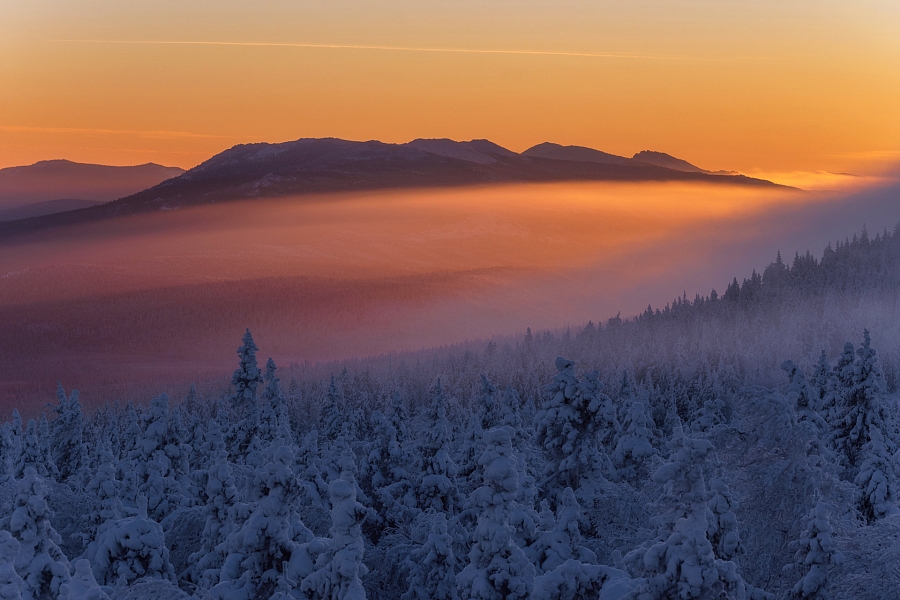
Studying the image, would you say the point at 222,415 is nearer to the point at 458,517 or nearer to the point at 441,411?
the point at 441,411

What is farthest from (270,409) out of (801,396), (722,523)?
(722,523)

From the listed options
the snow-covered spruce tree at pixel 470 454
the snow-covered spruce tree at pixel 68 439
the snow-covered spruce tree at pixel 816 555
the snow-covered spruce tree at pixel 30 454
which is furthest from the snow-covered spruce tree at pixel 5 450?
the snow-covered spruce tree at pixel 816 555

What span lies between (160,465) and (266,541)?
96.0ft

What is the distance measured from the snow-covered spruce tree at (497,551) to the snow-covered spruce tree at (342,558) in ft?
9.78

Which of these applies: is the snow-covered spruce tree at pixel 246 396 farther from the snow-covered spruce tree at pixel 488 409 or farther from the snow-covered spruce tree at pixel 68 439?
the snow-covered spruce tree at pixel 68 439

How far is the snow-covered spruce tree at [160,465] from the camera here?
5347cm

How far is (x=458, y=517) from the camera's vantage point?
43.7 metres

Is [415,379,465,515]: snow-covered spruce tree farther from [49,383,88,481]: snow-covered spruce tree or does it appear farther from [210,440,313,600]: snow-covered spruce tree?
[49,383,88,481]: snow-covered spruce tree

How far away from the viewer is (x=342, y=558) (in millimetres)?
26344

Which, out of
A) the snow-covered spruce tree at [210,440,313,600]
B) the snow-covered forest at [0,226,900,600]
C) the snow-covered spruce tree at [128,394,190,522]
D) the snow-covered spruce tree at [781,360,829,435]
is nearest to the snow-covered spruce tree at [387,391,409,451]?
the snow-covered forest at [0,226,900,600]

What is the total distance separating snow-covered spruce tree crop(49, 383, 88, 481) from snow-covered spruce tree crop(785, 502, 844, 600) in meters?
71.0

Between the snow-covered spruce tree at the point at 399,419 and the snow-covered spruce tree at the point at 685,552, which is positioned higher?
the snow-covered spruce tree at the point at 685,552

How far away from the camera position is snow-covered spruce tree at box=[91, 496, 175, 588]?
1390 inches

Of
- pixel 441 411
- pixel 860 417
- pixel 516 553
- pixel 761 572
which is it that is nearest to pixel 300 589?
pixel 516 553
